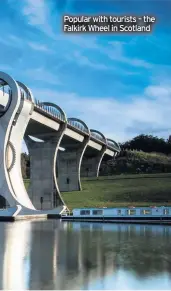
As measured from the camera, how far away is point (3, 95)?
45312 mm

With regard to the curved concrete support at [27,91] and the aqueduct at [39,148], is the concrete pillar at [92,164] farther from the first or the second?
the curved concrete support at [27,91]

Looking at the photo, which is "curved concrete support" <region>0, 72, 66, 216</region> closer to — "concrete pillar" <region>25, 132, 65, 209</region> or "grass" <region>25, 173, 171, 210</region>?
"grass" <region>25, 173, 171, 210</region>

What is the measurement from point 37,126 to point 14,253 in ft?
120

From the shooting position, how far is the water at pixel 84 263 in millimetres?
11495

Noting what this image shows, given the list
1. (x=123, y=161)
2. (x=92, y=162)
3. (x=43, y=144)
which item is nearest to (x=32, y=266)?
(x=43, y=144)

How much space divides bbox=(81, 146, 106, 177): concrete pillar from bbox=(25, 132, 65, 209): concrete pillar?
92.3ft

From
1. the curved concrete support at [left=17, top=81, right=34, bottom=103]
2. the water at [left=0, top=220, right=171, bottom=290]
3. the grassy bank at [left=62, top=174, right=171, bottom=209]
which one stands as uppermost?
the curved concrete support at [left=17, top=81, right=34, bottom=103]

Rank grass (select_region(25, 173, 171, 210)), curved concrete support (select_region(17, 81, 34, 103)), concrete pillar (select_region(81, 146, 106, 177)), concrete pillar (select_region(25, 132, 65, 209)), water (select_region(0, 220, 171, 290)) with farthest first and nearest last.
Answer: concrete pillar (select_region(81, 146, 106, 177)), concrete pillar (select_region(25, 132, 65, 209)), grass (select_region(25, 173, 171, 210)), curved concrete support (select_region(17, 81, 34, 103)), water (select_region(0, 220, 171, 290))

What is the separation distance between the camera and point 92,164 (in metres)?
85.8

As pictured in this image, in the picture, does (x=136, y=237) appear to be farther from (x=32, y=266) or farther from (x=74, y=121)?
(x=74, y=121)

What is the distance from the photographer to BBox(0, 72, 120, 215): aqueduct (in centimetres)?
4312
